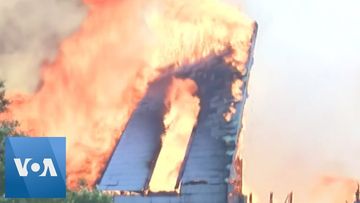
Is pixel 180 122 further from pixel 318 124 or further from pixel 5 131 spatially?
pixel 5 131

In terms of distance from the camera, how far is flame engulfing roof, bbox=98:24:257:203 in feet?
70.4

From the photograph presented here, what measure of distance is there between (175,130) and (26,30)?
4690 millimetres

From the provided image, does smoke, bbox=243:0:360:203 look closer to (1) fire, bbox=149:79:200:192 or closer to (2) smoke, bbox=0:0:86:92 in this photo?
(1) fire, bbox=149:79:200:192

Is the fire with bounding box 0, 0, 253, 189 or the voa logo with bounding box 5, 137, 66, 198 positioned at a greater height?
the fire with bounding box 0, 0, 253, 189

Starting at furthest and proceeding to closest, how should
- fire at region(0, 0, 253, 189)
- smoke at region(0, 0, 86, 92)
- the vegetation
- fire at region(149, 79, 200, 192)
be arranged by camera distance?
fire at region(0, 0, 253, 189) → smoke at region(0, 0, 86, 92) → fire at region(149, 79, 200, 192) → the vegetation

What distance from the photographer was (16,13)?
22469mm

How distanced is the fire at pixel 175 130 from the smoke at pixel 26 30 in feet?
11.0

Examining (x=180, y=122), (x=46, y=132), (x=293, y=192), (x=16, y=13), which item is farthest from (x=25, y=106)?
(x=293, y=192)

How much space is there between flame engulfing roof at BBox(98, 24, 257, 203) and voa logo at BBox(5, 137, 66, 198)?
3.38 metres

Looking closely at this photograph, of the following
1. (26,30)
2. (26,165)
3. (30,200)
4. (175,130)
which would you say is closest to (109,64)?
(26,30)

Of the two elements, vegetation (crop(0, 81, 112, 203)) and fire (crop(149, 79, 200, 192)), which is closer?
vegetation (crop(0, 81, 112, 203))

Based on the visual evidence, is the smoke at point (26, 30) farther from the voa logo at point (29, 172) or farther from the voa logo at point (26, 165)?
the voa logo at point (26, 165)

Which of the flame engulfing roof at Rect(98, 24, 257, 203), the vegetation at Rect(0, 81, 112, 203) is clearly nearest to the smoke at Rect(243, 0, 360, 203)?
the flame engulfing roof at Rect(98, 24, 257, 203)

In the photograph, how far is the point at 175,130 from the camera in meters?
22.7
